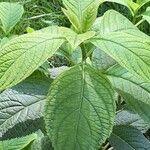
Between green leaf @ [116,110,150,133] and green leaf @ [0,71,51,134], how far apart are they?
235mm

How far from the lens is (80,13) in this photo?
0.93 m

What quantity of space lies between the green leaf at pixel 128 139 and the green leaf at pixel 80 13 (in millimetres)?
261

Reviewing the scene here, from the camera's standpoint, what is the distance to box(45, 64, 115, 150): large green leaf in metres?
0.82

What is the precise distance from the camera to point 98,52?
3.31 feet

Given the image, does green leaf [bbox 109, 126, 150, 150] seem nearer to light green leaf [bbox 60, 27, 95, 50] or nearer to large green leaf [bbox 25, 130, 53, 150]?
large green leaf [bbox 25, 130, 53, 150]

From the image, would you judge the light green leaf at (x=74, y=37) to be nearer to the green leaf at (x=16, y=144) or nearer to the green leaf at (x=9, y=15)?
the green leaf at (x=16, y=144)

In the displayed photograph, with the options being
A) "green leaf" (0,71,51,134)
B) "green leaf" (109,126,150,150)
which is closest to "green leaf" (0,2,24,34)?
"green leaf" (0,71,51,134)

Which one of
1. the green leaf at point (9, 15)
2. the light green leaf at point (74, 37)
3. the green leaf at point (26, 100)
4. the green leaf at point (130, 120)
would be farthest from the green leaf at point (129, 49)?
the green leaf at point (9, 15)

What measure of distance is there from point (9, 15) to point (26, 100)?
0.34 meters

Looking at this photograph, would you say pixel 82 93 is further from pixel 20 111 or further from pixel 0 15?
pixel 0 15

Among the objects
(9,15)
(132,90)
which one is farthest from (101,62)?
(9,15)

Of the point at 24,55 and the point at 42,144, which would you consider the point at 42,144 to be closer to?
the point at 42,144

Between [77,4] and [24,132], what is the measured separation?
0.27m

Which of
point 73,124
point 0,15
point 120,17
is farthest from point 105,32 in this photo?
point 0,15
